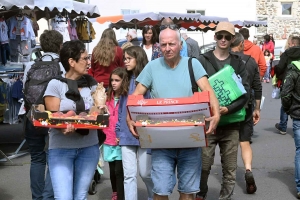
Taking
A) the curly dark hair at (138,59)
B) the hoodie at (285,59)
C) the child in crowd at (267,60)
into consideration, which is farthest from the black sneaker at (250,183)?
the child in crowd at (267,60)

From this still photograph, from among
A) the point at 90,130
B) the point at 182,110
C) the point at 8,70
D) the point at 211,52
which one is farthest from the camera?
the point at 8,70

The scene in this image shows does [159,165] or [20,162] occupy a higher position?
[159,165]

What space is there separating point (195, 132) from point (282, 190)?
343 cm

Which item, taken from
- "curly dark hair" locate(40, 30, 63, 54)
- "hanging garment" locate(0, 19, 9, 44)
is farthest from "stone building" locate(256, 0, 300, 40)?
"curly dark hair" locate(40, 30, 63, 54)

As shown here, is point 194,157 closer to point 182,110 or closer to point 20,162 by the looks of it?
point 182,110

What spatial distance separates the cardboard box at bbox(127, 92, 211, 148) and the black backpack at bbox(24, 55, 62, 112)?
167 cm

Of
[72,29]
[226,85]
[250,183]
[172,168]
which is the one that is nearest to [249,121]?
[250,183]

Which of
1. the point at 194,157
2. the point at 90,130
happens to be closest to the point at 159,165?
the point at 194,157

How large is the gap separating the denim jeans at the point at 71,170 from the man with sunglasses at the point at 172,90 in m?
0.42

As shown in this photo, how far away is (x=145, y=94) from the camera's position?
5016mm

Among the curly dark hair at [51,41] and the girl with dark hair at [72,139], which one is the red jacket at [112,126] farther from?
the girl with dark hair at [72,139]

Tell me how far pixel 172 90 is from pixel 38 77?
184 centimetres

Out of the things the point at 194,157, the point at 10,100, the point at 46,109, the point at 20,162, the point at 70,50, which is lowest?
the point at 20,162

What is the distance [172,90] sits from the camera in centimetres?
468
